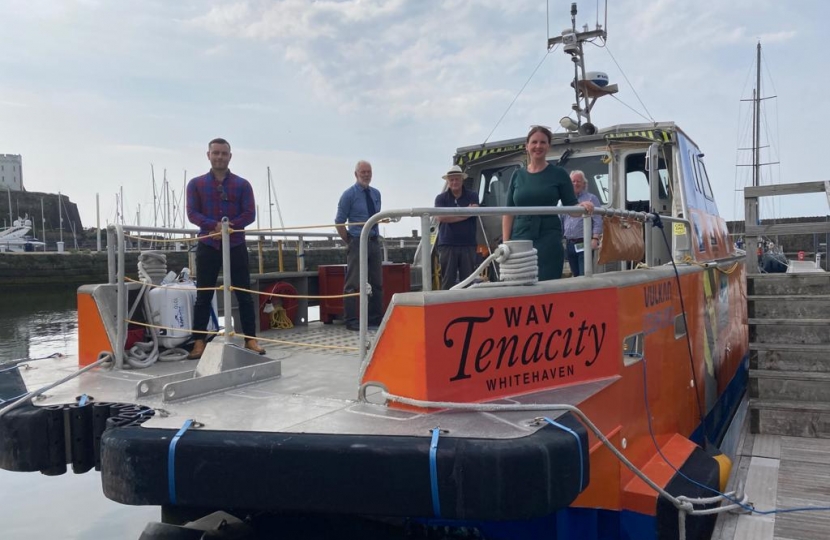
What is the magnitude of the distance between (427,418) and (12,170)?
82.3 metres

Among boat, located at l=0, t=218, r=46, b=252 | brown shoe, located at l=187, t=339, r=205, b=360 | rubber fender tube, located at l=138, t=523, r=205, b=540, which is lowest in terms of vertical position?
rubber fender tube, located at l=138, t=523, r=205, b=540

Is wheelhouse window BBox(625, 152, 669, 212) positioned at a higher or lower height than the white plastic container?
higher

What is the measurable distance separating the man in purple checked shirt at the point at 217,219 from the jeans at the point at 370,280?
4.74 ft

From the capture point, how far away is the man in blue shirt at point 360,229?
6.25m

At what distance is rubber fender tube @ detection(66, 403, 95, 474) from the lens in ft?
10.9

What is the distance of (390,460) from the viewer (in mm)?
2686

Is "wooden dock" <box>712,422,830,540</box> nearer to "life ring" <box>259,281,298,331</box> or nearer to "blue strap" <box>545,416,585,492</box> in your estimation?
"blue strap" <box>545,416,585,492</box>

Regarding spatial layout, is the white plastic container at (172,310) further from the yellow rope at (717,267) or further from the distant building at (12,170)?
the distant building at (12,170)

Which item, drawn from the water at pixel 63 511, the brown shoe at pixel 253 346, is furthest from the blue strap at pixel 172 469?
the water at pixel 63 511

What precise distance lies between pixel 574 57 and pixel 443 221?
3.01 metres

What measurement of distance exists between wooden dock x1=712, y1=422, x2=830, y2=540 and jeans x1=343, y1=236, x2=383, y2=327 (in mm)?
3407

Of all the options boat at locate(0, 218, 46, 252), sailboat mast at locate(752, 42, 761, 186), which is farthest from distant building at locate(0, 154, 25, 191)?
sailboat mast at locate(752, 42, 761, 186)

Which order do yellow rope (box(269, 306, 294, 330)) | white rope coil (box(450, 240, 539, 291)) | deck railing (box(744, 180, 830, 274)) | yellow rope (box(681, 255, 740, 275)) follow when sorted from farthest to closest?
1. deck railing (box(744, 180, 830, 274))
2. yellow rope (box(269, 306, 294, 330))
3. yellow rope (box(681, 255, 740, 275))
4. white rope coil (box(450, 240, 539, 291))

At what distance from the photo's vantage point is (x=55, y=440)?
3318mm
